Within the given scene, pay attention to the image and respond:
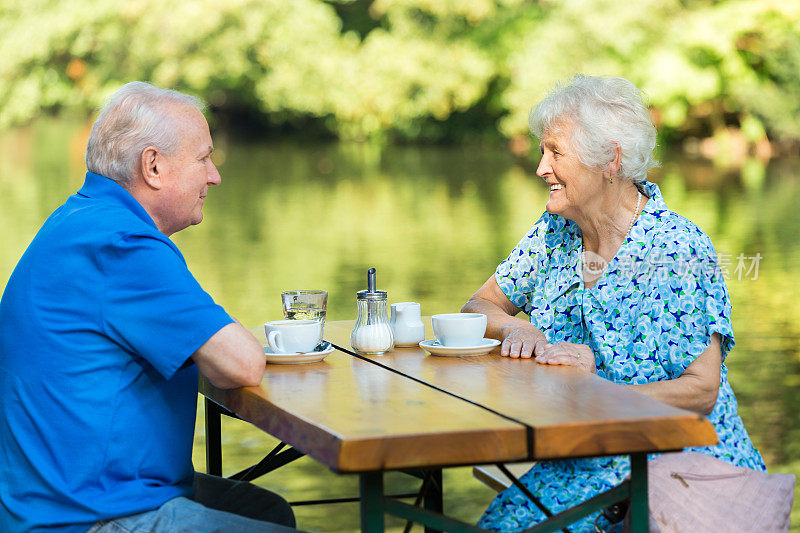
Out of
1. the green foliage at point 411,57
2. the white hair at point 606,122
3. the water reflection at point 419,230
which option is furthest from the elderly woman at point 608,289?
the green foliage at point 411,57

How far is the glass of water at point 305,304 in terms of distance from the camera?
2670mm

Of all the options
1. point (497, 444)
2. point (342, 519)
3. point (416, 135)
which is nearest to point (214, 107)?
point (416, 135)

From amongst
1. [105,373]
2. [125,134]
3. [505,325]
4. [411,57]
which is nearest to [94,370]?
[105,373]

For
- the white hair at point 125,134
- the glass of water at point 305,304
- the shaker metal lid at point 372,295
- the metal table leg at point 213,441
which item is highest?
the white hair at point 125,134

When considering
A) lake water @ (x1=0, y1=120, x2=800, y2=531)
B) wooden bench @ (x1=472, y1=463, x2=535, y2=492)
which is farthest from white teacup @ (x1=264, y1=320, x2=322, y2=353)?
lake water @ (x1=0, y1=120, x2=800, y2=531)

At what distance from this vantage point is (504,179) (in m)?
22.8

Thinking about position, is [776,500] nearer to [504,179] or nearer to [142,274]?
[142,274]

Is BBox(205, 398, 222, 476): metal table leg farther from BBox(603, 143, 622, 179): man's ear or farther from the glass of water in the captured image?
BBox(603, 143, 622, 179): man's ear

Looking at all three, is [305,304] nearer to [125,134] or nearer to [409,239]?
[125,134]

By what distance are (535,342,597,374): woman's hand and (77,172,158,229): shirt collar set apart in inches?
34.0

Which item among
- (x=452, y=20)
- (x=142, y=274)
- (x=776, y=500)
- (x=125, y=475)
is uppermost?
(x=452, y=20)

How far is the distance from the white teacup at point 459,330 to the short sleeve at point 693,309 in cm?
42

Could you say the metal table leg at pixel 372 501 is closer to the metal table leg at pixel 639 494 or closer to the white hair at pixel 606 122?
the metal table leg at pixel 639 494

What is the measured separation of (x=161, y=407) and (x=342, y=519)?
2109mm
